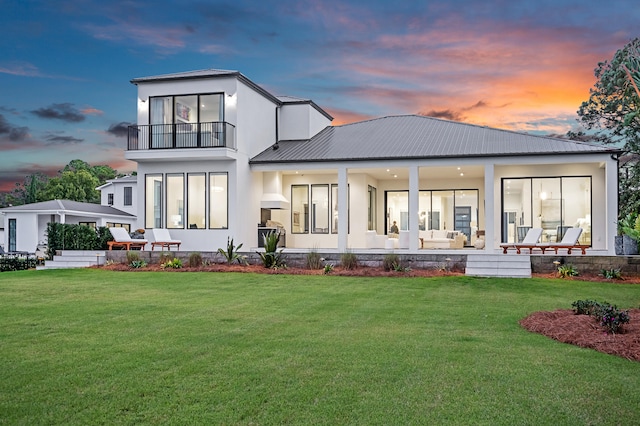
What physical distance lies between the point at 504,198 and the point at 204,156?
439 inches

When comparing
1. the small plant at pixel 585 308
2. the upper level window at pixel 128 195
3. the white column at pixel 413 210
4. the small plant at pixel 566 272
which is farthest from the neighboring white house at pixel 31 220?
the small plant at pixel 585 308

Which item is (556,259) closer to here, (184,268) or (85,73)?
(184,268)

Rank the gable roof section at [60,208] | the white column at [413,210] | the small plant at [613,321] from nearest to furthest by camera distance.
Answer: the small plant at [613,321]
the white column at [413,210]
the gable roof section at [60,208]

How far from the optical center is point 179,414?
4637 millimetres

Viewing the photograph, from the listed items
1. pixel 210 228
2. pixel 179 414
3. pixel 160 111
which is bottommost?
pixel 179 414

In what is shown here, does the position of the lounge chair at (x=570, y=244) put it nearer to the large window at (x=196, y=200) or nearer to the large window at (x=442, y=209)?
the large window at (x=442, y=209)

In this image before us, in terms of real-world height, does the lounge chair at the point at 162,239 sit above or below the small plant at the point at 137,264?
above

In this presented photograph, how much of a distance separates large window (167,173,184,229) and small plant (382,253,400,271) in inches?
329

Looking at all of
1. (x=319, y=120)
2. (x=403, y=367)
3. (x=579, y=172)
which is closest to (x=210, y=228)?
(x=319, y=120)

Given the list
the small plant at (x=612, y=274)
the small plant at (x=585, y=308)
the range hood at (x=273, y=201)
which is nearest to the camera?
the small plant at (x=585, y=308)

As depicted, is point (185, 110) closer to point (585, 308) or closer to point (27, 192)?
point (585, 308)

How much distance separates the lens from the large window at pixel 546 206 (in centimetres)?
2131

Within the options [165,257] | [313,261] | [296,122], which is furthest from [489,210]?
[165,257]

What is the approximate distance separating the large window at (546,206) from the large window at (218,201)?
10.3 m
